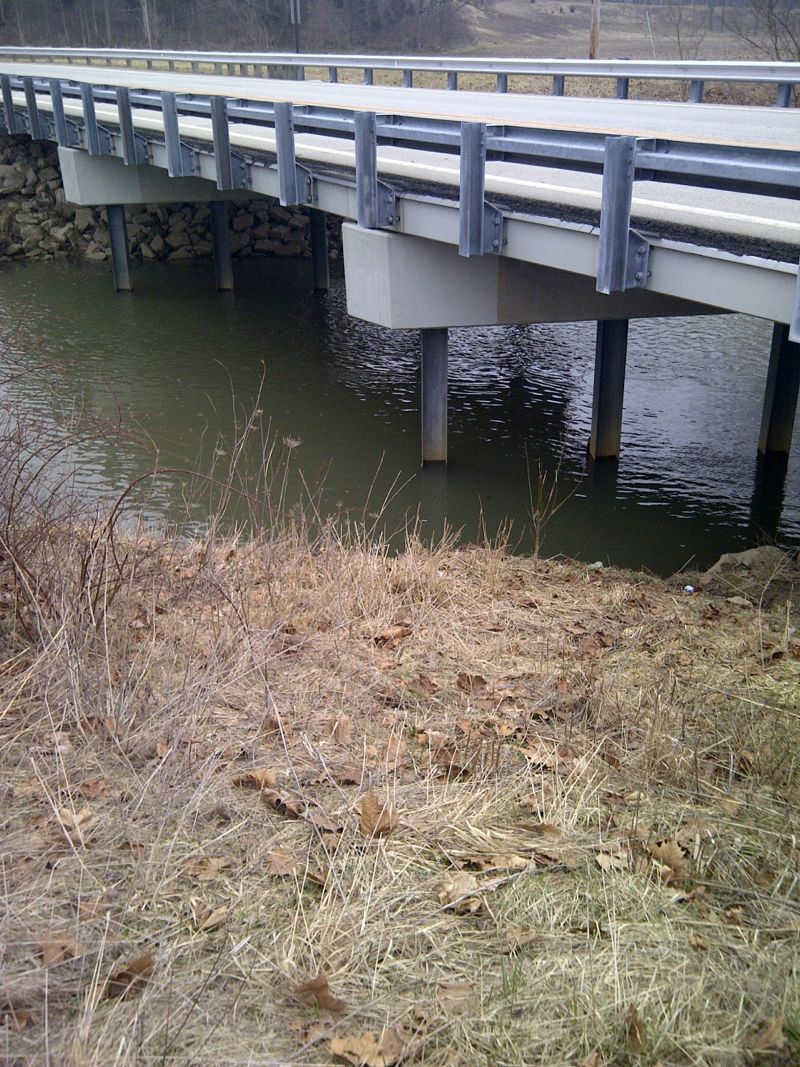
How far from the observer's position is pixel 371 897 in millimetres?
2863

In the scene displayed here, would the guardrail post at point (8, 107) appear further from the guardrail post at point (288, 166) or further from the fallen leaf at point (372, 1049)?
the fallen leaf at point (372, 1049)

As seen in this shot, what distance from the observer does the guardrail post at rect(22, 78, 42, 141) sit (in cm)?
2000

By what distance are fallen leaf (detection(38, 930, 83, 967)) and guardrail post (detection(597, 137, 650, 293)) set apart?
565cm


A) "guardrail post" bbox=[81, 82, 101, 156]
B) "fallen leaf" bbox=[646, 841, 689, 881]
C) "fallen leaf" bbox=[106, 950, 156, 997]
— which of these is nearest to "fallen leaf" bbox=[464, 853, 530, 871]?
"fallen leaf" bbox=[646, 841, 689, 881]

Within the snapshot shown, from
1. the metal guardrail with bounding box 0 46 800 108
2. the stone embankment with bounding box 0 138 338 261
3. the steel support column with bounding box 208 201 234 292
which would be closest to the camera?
the metal guardrail with bounding box 0 46 800 108

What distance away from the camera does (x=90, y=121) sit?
1716 centimetres

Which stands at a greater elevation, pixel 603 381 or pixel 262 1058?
pixel 262 1058

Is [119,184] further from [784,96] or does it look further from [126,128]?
[784,96]

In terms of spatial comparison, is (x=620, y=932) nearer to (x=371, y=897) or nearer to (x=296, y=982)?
(x=371, y=897)

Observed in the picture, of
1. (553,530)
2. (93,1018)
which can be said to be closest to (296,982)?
(93,1018)

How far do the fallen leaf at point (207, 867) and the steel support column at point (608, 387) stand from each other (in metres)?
8.79

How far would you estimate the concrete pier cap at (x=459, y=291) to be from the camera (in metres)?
9.99

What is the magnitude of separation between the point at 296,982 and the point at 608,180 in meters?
5.79

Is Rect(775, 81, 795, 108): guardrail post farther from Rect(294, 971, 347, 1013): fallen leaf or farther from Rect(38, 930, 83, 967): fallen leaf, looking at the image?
Rect(38, 930, 83, 967): fallen leaf
